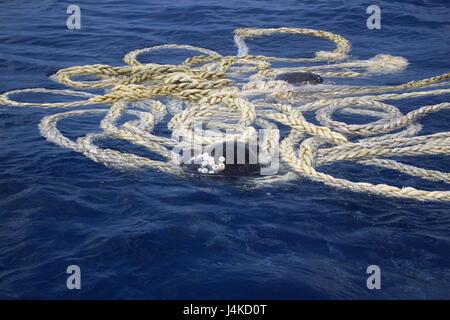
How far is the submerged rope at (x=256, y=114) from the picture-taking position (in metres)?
5.52

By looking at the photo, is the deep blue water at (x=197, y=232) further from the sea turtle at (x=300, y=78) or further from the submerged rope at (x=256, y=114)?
the sea turtle at (x=300, y=78)

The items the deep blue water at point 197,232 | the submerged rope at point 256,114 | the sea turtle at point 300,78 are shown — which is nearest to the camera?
the deep blue water at point 197,232

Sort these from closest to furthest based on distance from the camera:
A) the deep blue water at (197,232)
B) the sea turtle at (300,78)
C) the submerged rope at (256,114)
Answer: the deep blue water at (197,232) → the submerged rope at (256,114) → the sea turtle at (300,78)

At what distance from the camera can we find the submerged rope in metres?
5.52

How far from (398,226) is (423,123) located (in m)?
2.52

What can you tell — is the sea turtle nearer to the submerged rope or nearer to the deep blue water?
the submerged rope

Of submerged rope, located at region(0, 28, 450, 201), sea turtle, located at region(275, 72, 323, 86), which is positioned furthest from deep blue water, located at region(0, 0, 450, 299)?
sea turtle, located at region(275, 72, 323, 86)

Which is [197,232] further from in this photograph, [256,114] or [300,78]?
[300,78]

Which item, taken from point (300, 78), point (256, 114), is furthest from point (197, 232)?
point (300, 78)

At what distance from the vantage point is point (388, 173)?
5.42 metres

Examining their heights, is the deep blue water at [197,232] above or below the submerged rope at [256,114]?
below

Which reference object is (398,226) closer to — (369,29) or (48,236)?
(48,236)

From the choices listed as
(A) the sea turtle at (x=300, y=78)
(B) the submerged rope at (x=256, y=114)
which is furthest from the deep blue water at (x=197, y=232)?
(A) the sea turtle at (x=300, y=78)
